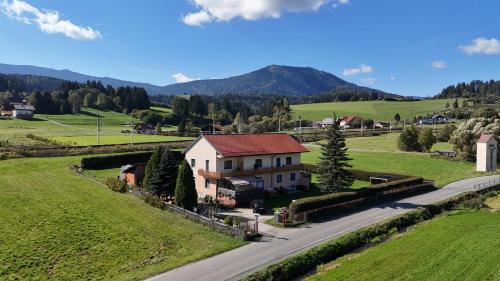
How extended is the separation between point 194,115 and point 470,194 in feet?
454

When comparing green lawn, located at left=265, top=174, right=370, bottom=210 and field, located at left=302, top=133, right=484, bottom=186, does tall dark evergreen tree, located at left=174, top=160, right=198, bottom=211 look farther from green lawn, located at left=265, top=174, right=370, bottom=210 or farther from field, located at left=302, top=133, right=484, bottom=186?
field, located at left=302, top=133, right=484, bottom=186

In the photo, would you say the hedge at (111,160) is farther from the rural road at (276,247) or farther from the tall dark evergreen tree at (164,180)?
the rural road at (276,247)

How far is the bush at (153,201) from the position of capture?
36.9 metres

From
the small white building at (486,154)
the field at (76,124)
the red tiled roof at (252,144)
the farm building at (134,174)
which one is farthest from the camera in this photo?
the field at (76,124)

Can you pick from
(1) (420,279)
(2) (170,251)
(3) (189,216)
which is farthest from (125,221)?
(1) (420,279)

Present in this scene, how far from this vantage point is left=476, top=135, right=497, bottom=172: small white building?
60094 mm

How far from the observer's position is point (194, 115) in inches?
6850

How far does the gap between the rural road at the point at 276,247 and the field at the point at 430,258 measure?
3.05 m

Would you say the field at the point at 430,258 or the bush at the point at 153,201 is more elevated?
the bush at the point at 153,201

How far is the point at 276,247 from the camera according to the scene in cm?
2803

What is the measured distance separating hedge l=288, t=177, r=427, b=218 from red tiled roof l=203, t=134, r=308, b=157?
961 centimetres

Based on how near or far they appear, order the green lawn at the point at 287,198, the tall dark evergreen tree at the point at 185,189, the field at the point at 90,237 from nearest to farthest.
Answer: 1. the field at the point at 90,237
2. the tall dark evergreen tree at the point at 185,189
3. the green lawn at the point at 287,198

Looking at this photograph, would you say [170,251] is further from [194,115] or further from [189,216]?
[194,115]

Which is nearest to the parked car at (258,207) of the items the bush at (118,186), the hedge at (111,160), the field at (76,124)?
the bush at (118,186)
